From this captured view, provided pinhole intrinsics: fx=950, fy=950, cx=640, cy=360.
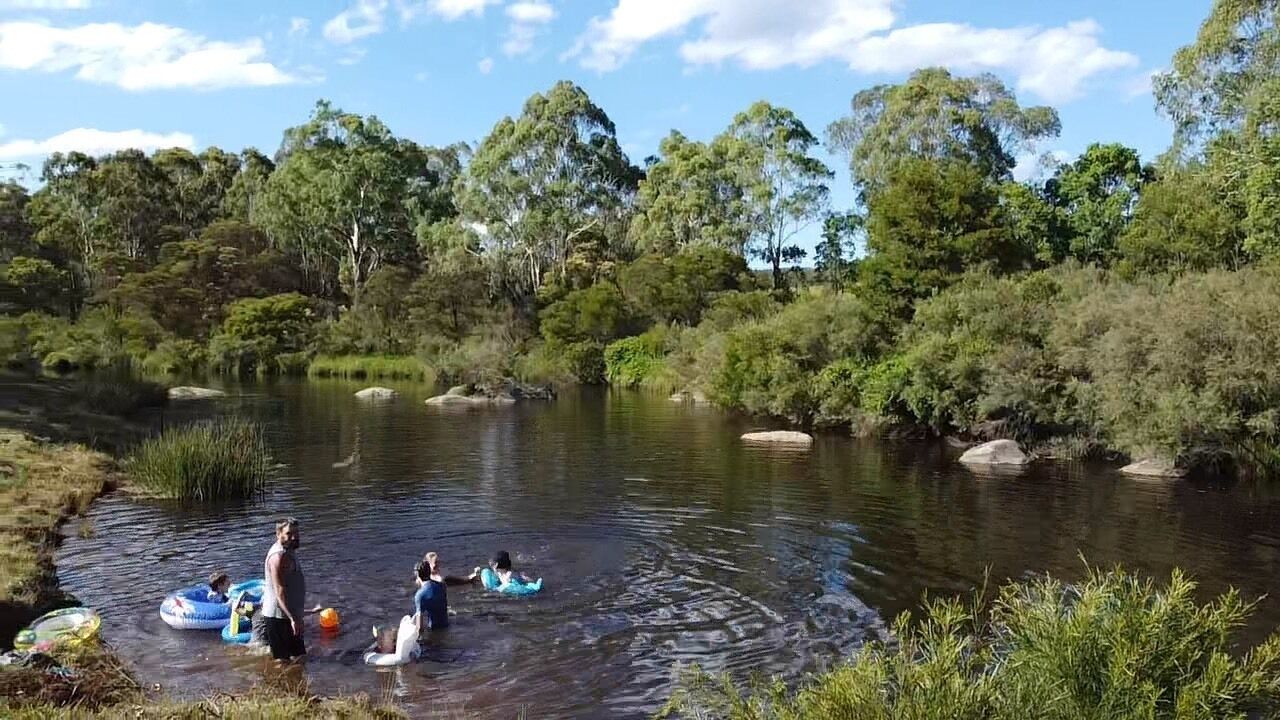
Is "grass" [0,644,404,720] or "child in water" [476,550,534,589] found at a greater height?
"grass" [0,644,404,720]

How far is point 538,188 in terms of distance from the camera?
239 feet

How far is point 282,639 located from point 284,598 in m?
0.59

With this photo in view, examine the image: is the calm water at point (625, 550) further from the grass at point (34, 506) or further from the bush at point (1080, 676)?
the bush at point (1080, 676)

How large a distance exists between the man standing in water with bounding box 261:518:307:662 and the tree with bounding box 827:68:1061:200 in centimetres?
4459

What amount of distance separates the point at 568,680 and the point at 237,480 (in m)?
13.1

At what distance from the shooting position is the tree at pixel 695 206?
66.0 m

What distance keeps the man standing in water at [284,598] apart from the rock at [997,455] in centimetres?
2221

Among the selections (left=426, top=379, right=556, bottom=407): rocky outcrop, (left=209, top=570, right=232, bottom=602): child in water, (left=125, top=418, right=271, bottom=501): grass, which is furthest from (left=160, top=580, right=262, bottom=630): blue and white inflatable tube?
(left=426, top=379, right=556, bottom=407): rocky outcrop

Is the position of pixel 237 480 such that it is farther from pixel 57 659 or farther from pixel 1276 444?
pixel 1276 444

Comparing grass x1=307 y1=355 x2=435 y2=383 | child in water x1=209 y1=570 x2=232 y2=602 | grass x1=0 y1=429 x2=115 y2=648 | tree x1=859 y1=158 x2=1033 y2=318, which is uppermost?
tree x1=859 y1=158 x2=1033 y2=318

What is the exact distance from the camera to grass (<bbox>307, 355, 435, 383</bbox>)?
62.2 m

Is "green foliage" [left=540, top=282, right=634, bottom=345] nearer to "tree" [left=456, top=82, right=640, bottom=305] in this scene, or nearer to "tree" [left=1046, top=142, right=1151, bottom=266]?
"tree" [left=456, top=82, right=640, bottom=305]

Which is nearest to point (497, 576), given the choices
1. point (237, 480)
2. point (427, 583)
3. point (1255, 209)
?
point (427, 583)

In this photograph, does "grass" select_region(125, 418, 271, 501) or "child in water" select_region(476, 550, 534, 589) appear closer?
"child in water" select_region(476, 550, 534, 589)
